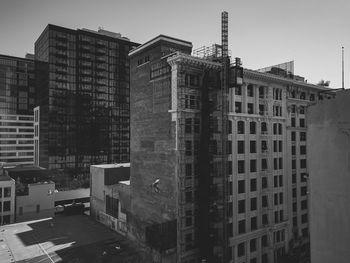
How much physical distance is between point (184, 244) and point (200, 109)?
62.2ft

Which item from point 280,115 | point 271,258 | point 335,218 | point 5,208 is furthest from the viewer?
point 5,208

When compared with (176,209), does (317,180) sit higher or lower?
higher

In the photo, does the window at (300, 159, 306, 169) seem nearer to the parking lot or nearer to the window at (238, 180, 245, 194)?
the window at (238, 180, 245, 194)

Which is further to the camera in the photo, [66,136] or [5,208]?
[66,136]

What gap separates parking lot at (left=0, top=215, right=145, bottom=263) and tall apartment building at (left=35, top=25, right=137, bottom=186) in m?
51.8

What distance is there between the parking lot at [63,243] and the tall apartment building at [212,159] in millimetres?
4883

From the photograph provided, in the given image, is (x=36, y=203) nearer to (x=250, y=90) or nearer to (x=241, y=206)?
(x=241, y=206)

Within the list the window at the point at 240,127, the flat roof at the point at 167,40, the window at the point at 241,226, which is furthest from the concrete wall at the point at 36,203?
the window at the point at 240,127

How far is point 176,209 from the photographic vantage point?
125 feet

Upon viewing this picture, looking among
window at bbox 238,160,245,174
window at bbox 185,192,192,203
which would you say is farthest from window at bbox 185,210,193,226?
window at bbox 238,160,245,174

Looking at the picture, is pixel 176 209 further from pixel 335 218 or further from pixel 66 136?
pixel 66 136

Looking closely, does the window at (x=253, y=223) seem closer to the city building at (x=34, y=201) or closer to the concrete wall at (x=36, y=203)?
the concrete wall at (x=36, y=203)

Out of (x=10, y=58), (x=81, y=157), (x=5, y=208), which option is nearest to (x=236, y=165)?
(x=5, y=208)

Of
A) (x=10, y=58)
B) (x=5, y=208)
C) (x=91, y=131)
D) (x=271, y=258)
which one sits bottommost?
(x=271, y=258)
